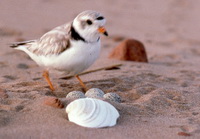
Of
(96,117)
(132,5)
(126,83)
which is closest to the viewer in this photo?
(96,117)

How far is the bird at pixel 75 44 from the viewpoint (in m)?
4.65

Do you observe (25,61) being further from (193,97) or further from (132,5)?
(132,5)

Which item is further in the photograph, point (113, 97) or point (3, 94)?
point (113, 97)

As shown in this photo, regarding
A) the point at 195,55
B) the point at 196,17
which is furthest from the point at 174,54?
the point at 196,17

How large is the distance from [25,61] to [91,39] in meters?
2.14

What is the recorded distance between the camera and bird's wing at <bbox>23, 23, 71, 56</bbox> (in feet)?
15.7

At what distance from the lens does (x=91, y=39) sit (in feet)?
15.4

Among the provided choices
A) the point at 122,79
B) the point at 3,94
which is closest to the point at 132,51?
the point at 122,79

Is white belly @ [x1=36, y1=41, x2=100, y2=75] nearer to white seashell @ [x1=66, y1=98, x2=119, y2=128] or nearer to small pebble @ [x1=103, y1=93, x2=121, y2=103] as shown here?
small pebble @ [x1=103, y1=93, x2=121, y2=103]

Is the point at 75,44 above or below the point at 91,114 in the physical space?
above

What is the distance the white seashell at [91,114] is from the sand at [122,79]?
0.06 m

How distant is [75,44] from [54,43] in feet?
1.08

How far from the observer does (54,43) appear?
4.89 metres

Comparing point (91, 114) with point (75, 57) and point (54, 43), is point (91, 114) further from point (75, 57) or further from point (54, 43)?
point (54, 43)
